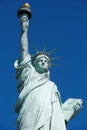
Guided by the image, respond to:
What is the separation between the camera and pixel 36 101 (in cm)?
1583

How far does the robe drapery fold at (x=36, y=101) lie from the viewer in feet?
50.2

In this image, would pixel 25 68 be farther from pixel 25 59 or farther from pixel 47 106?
pixel 47 106

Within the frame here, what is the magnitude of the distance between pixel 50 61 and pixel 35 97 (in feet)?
6.83

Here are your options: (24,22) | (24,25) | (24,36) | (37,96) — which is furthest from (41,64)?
(24,22)

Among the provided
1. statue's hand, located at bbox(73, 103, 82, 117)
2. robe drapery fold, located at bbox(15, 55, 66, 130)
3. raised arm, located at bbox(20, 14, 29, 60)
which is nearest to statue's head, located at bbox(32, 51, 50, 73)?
robe drapery fold, located at bbox(15, 55, 66, 130)

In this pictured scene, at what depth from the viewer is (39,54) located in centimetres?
1736

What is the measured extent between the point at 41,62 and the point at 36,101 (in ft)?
5.88

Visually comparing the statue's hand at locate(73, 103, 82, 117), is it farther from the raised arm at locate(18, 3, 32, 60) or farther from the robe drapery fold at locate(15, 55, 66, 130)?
the raised arm at locate(18, 3, 32, 60)

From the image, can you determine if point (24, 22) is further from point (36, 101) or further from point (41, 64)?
point (36, 101)

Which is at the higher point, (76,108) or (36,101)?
(76,108)

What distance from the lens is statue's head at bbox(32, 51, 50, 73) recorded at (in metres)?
17.1

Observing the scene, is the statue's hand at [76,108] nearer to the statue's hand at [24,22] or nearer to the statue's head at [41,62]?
the statue's head at [41,62]

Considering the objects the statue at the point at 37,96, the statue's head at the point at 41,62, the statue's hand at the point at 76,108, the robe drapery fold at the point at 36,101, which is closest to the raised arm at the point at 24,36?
the statue at the point at 37,96

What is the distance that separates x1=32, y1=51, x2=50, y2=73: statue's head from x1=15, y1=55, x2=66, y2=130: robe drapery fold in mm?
148
